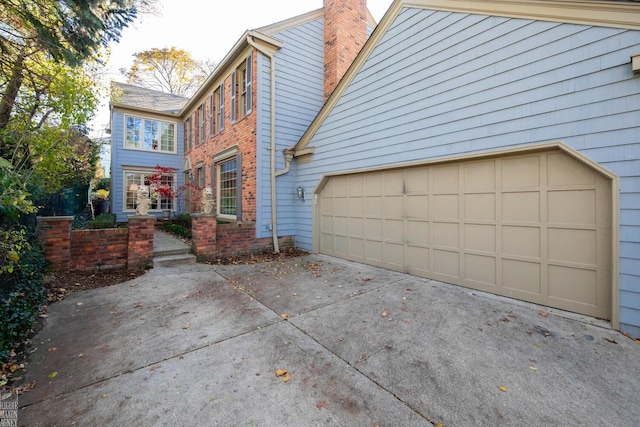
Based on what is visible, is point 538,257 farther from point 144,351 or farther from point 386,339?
point 144,351

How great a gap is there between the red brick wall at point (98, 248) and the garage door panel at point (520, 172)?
719cm

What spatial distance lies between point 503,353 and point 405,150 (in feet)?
12.4

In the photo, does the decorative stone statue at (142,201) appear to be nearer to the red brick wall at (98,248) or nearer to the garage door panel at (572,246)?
the red brick wall at (98,248)

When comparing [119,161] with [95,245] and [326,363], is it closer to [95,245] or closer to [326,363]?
[95,245]

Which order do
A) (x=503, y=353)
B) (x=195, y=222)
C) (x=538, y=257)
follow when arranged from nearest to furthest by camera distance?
(x=503, y=353), (x=538, y=257), (x=195, y=222)

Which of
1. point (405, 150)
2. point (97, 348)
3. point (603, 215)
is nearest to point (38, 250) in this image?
point (97, 348)

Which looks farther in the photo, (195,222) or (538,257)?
(195,222)

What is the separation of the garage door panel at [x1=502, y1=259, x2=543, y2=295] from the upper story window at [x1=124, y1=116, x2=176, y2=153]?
50.6 ft

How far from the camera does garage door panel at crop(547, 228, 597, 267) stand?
3.44 meters

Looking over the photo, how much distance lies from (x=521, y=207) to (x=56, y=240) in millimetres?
7962

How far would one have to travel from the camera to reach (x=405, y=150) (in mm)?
5418

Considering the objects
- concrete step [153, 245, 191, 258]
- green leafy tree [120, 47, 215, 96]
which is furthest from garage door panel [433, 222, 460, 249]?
green leafy tree [120, 47, 215, 96]

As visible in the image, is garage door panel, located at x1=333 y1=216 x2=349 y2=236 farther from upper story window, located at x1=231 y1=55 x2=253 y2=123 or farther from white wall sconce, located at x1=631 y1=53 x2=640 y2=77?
white wall sconce, located at x1=631 y1=53 x2=640 y2=77

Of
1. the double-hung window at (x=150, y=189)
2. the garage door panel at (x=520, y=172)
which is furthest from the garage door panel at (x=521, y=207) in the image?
the double-hung window at (x=150, y=189)
